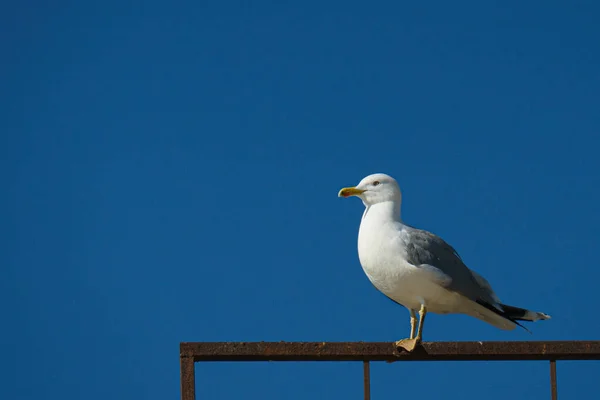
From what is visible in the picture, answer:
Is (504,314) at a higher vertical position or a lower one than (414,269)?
lower

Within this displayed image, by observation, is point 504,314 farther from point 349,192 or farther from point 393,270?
point 349,192

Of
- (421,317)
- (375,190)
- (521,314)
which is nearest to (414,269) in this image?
(421,317)

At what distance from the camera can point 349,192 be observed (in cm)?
809

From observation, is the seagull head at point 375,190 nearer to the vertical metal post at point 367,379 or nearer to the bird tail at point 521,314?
the bird tail at point 521,314

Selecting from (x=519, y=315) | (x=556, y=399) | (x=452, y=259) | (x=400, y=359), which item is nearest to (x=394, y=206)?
(x=452, y=259)

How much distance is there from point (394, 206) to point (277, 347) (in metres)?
4.32

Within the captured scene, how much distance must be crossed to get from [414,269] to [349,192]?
116cm

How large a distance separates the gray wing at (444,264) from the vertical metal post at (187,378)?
395 centimetres

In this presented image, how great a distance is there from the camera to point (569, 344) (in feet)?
12.1

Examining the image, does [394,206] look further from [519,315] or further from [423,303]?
[519,315]

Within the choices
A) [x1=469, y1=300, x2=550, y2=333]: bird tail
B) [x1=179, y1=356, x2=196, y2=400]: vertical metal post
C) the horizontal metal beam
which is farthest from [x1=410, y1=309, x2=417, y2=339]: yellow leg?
[x1=179, y1=356, x2=196, y2=400]: vertical metal post

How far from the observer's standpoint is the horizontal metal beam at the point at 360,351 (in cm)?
363

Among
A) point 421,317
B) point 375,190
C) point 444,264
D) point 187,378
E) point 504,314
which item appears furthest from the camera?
point 375,190

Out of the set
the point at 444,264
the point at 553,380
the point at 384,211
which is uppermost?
the point at 384,211
